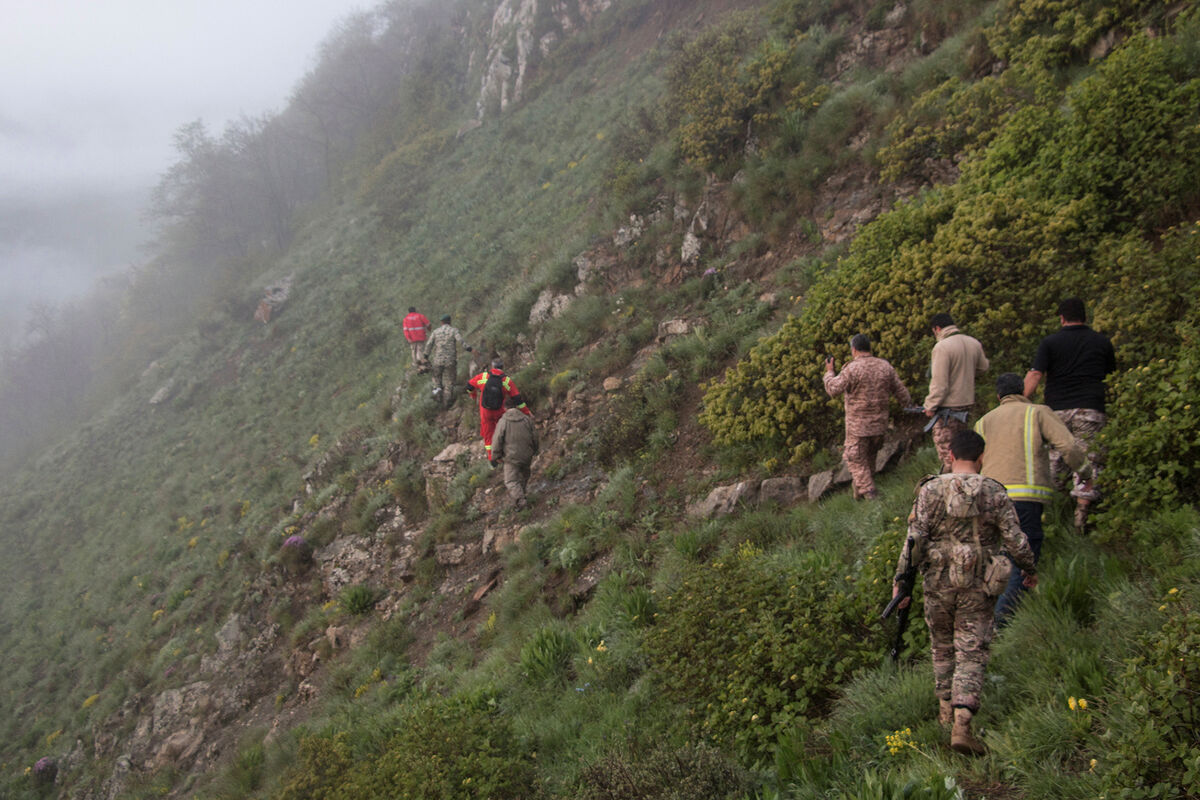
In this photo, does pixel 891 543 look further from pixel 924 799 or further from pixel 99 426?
pixel 99 426

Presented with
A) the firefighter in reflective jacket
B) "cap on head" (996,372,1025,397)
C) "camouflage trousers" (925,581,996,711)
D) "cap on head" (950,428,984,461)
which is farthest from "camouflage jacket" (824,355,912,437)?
the firefighter in reflective jacket

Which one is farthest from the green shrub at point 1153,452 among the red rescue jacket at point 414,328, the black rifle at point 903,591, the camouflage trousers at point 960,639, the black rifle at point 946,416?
the red rescue jacket at point 414,328

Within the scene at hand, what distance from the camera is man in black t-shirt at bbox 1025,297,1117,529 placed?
413cm

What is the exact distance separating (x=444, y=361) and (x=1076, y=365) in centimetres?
989

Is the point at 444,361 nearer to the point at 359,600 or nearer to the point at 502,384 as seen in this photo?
the point at 502,384

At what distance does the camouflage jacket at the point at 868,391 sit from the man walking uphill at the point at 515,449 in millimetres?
4538

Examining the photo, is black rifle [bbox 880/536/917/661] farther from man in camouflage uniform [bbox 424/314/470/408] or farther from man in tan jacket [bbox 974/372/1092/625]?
man in camouflage uniform [bbox 424/314/470/408]

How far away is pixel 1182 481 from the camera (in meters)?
3.56

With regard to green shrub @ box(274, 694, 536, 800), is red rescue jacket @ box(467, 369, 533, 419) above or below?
above

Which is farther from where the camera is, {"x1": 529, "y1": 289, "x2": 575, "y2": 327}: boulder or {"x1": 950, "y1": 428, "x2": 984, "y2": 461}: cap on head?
{"x1": 529, "y1": 289, "x2": 575, "y2": 327}: boulder

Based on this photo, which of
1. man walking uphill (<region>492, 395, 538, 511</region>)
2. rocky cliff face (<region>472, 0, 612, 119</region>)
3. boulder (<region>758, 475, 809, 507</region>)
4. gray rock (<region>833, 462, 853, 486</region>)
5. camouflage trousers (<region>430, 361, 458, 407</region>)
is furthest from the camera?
rocky cliff face (<region>472, 0, 612, 119</region>)

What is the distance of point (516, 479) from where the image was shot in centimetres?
875

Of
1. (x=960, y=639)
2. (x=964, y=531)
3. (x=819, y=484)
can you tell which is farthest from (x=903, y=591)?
(x=819, y=484)

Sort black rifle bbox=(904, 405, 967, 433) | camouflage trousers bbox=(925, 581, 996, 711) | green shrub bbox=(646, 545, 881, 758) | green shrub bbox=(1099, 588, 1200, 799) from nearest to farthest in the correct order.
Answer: green shrub bbox=(1099, 588, 1200, 799)
camouflage trousers bbox=(925, 581, 996, 711)
green shrub bbox=(646, 545, 881, 758)
black rifle bbox=(904, 405, 967, 433)
